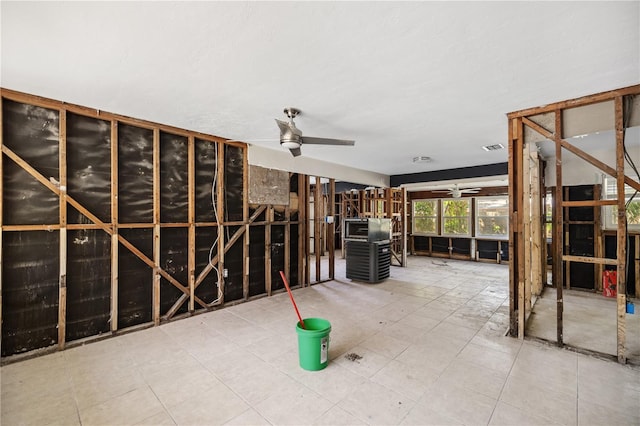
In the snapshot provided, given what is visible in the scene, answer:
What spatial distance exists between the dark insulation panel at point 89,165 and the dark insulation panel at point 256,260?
2.04 meters

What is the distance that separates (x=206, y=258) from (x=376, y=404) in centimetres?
308

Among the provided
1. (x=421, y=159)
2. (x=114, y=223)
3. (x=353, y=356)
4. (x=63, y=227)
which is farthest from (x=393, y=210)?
(x=63, y=227)

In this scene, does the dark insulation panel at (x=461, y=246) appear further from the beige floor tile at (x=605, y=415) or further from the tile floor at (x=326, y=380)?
the beige floor tile at (x=605, y=415)

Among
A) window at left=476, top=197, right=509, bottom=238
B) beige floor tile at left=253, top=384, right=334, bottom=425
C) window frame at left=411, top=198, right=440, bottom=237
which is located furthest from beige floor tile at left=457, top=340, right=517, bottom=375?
window frame at left=411, top=198, right=440, bottom=237

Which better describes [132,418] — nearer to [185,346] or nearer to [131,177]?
[185,346]

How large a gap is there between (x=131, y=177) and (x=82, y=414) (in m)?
2.53

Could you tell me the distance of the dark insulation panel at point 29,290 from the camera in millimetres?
2781

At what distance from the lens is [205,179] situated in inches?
167

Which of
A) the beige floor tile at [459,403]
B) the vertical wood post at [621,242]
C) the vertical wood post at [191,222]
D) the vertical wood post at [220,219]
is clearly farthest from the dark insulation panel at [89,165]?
the vertical wood post at [621,242]

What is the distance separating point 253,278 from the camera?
486 cm

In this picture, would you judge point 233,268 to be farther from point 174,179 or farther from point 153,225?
point 174,179

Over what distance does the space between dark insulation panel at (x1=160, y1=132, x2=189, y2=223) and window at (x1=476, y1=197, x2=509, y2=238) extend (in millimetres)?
8848

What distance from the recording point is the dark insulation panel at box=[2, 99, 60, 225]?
9.18ft

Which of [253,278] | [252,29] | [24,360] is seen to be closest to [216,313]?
[253,278]
